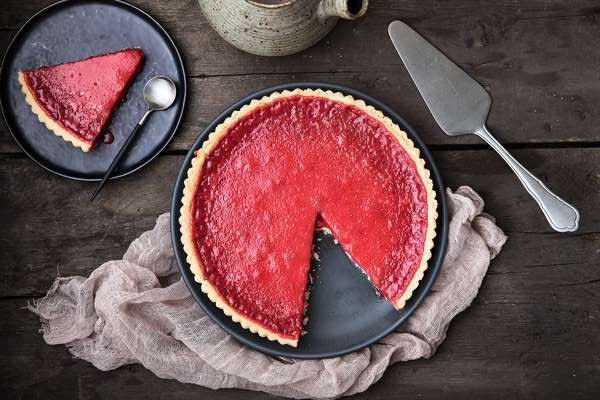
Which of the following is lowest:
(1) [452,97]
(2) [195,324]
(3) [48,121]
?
(2) [195,324]

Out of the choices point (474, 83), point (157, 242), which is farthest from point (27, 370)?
point (474, 83)

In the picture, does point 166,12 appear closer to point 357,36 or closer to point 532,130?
point 357,36

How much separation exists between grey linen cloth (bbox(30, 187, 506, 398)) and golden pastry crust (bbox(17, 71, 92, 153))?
397 mm

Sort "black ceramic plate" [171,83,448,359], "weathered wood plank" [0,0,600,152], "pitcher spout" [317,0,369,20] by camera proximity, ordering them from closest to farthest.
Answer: "pitcher spout" [317,0,369,20], "black ceramic plate" [171,83,448,359], "weathered wood plank" [0,0,600,152]

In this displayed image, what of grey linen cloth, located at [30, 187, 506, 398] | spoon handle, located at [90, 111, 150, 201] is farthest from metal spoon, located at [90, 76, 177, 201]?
grey linen cloth, located at [30, 187, 506, 398]

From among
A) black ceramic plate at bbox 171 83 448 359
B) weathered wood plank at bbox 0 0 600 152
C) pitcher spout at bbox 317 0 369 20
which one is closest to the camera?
pitcher spout at bbox 317 0 369 20

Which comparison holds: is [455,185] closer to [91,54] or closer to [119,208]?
[119,208]

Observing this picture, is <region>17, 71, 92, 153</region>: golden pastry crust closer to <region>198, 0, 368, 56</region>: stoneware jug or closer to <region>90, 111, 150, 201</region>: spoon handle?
<region>90, 111, 150, 201</region>: spoon handle

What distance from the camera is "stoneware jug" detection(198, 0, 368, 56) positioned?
6.28ft

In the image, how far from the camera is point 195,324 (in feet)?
7.53

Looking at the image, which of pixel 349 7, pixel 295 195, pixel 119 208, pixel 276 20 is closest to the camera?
pixel 349 7

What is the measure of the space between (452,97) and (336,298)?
2.87 feet

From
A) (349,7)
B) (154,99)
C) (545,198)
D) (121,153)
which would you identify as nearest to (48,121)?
(121,153)

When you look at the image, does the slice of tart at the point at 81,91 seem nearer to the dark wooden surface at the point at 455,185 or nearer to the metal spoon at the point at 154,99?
the metal spoon at the point at 154,99
